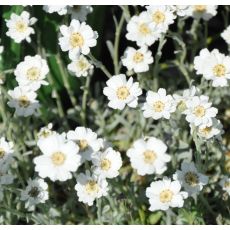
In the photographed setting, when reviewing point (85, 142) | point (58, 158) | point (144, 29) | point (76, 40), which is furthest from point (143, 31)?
point (58, 158)

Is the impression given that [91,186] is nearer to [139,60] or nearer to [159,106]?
[159,106]

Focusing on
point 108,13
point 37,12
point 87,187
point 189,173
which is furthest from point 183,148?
point 108,13

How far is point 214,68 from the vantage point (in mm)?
1978

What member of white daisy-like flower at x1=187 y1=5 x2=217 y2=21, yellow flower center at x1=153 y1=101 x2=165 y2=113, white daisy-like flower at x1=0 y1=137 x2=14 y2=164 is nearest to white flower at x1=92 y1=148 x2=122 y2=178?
yellow flower center at x1=153 y1=101 x2=165 y2=113

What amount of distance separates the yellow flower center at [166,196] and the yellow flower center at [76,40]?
60cm

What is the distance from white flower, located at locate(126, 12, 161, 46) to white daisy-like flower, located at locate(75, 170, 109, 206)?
581 mm

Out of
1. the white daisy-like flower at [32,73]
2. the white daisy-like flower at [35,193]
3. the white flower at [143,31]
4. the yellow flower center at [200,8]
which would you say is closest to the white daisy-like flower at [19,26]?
the white daisy-like flower at [32,73]

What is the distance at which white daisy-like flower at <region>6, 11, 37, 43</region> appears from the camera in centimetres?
218

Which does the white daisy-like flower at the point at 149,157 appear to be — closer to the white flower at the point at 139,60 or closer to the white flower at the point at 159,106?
the white flower at the point at 159,106

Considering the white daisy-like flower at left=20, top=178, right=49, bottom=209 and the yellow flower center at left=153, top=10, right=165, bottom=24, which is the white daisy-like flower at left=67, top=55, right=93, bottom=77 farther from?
the white daisy-like flower at left=20, top=178, right=49, bottom=209

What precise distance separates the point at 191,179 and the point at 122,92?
1.23 feet

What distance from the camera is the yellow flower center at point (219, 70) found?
1.97 m

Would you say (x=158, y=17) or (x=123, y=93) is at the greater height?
(x=158, y=17)

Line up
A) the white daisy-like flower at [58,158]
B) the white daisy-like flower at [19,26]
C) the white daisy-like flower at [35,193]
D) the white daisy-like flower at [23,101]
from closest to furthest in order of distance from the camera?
the white daisy-like flower at [58,158] → the white daisy-like flower at [35,193] → the white daisy-like flower at [23,101] → the white daisy-like flower at [19,26]
